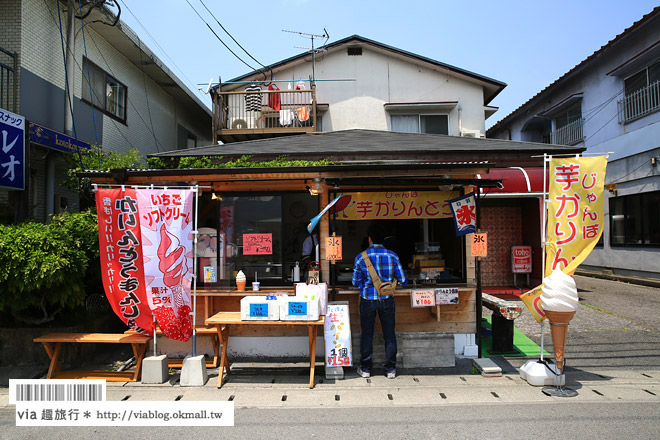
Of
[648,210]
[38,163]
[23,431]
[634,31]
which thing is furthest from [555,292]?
[634,31]

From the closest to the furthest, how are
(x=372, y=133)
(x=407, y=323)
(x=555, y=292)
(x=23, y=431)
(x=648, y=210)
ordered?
(x=23, y=431) < (x=555, y=292) < (x=407, y=323) < (x=372, y=133) < (x=648, y=210)

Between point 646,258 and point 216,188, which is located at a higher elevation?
point 216,188

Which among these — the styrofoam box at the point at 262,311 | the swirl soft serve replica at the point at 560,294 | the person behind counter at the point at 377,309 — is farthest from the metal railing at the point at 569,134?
the styrofoam box at the point at 262,311

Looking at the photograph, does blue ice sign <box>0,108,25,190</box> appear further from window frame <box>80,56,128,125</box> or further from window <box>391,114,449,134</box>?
window <box>391,114,449,134</box>

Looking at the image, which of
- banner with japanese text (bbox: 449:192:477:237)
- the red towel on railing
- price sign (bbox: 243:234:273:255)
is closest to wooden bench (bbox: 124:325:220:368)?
price sign (bbox: 243:234:273:255)

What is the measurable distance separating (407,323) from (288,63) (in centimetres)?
1210

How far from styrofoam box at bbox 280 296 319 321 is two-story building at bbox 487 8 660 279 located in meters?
14.2

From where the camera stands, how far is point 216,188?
7395 mm

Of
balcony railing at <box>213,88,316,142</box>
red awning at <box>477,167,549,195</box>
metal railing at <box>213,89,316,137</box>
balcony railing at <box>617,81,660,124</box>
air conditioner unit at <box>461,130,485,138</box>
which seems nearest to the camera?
red awning at <box>477,167,549,195</box>

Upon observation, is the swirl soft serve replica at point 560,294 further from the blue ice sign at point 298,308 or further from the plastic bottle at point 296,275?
the plastic bottle at point 296,275

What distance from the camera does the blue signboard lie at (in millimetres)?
8712

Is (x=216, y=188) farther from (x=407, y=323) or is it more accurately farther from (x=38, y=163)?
(x=38, y=163)

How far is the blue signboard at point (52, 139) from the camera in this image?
871 centimetres

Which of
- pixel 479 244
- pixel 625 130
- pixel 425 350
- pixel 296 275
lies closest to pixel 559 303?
pixel 479 244
